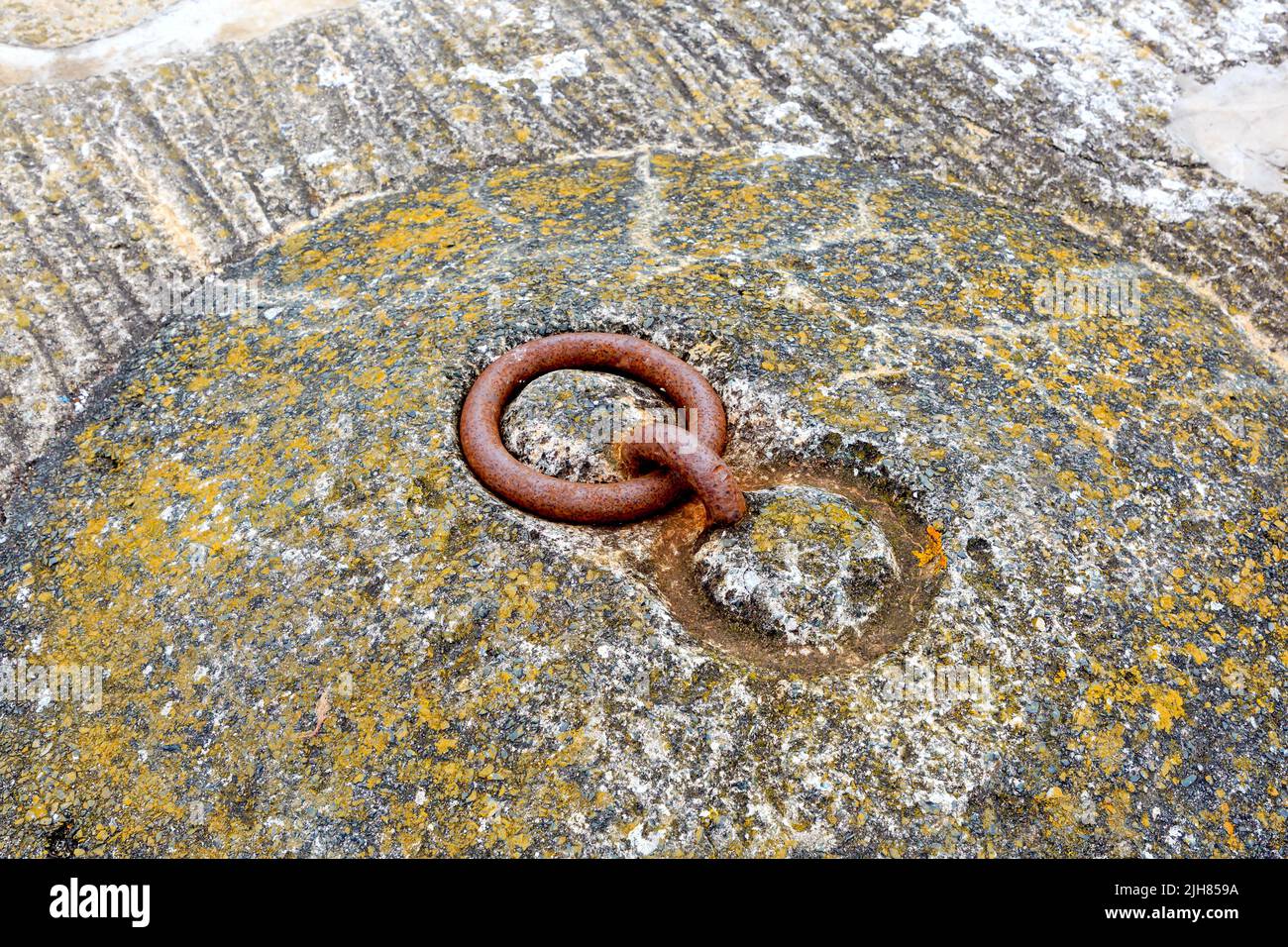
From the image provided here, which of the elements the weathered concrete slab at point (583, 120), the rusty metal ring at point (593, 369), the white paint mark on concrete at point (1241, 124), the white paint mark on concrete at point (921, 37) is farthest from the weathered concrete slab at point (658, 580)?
the white paint mark on concrete at point (921, 37)

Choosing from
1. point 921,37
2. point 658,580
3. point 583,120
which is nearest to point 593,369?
point 658,580

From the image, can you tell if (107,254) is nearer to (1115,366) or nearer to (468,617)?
(468,617)

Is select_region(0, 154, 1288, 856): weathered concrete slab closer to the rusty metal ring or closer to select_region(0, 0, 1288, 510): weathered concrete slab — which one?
the rusty metal ring

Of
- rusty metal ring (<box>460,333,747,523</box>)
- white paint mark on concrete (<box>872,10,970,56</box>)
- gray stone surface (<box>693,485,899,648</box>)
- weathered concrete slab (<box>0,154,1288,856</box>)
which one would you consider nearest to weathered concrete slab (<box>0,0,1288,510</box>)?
white paint mark on concrete (<box>872,10,970,56</box>)

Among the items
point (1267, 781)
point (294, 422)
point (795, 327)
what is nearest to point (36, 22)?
point (294, 422)

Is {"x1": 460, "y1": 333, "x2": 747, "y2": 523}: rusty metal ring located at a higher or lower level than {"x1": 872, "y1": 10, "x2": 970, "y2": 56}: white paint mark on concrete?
lower

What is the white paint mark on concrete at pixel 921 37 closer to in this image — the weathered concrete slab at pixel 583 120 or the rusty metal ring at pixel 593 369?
the weathered concrete slab at pixel 583 120
